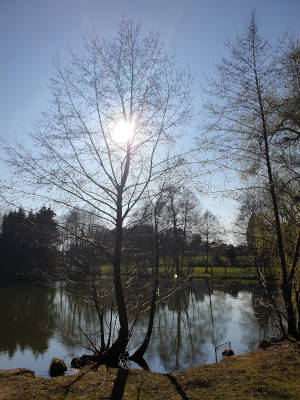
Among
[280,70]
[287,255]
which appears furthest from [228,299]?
[280,70]

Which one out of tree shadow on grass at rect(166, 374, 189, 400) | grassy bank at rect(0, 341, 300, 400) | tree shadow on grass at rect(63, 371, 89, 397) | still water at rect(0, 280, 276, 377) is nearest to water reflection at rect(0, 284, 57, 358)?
still water at rect(0, 280, 276, 377)

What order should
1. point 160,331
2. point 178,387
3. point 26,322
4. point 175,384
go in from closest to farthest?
point 178,387
point 175,384
point 160,331
point 26,322

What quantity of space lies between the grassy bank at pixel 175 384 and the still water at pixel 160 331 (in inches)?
75.9

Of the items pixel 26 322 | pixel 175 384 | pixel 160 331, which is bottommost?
pixel 160 331

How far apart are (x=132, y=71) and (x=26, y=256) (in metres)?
31.4

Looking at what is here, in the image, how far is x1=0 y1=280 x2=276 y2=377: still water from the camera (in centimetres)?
949

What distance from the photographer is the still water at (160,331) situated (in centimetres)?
949

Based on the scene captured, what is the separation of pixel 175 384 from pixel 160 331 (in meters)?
8.33

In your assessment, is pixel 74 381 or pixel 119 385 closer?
pixel 119 385

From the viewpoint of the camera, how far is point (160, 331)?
43.4 ft

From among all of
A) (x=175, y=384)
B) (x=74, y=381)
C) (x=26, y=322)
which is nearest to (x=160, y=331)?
(x=26, y=322)

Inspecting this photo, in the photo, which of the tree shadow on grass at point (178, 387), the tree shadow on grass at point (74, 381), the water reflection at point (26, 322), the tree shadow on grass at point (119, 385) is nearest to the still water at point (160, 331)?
the water reflection at point (26, 322)

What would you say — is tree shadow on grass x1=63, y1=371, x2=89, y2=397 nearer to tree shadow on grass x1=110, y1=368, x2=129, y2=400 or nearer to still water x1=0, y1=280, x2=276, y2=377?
tree shadow on grass x1=110, y1=368, x2=129, y2=400

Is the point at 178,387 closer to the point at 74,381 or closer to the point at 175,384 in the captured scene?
the point at 175,384
